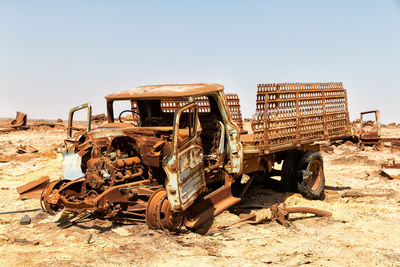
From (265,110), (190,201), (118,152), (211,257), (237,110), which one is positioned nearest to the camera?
(211,257)

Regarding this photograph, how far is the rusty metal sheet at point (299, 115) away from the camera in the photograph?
702cm

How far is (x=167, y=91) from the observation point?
5949 mm

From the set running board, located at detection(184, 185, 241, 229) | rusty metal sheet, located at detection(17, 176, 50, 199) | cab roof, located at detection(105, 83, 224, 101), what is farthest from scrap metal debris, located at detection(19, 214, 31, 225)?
running board, located at detection(184, 185, 241, 229)

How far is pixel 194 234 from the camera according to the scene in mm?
5371

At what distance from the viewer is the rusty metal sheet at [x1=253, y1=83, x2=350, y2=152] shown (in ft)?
23.0

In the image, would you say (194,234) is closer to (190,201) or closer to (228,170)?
(190,201)

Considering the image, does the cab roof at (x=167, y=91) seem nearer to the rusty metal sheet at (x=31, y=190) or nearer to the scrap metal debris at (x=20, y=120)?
the rusty metal sheet at (x=31, y=190)

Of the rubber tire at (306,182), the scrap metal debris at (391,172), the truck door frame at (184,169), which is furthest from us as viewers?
the scrap metal debris at (391,172)

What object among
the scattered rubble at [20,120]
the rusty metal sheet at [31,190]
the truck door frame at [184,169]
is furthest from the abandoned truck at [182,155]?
the scattered rubble at [20,120]

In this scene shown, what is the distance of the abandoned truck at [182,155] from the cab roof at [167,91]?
0.02 meters

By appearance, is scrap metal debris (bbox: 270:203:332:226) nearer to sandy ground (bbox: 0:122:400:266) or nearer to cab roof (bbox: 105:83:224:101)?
sandy ground (bbox: 0:122:400:266)

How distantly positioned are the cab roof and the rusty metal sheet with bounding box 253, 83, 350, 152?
1029 millimetres

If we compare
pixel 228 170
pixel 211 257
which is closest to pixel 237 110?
pixel 228 170

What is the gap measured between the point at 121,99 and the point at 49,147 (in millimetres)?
11559
